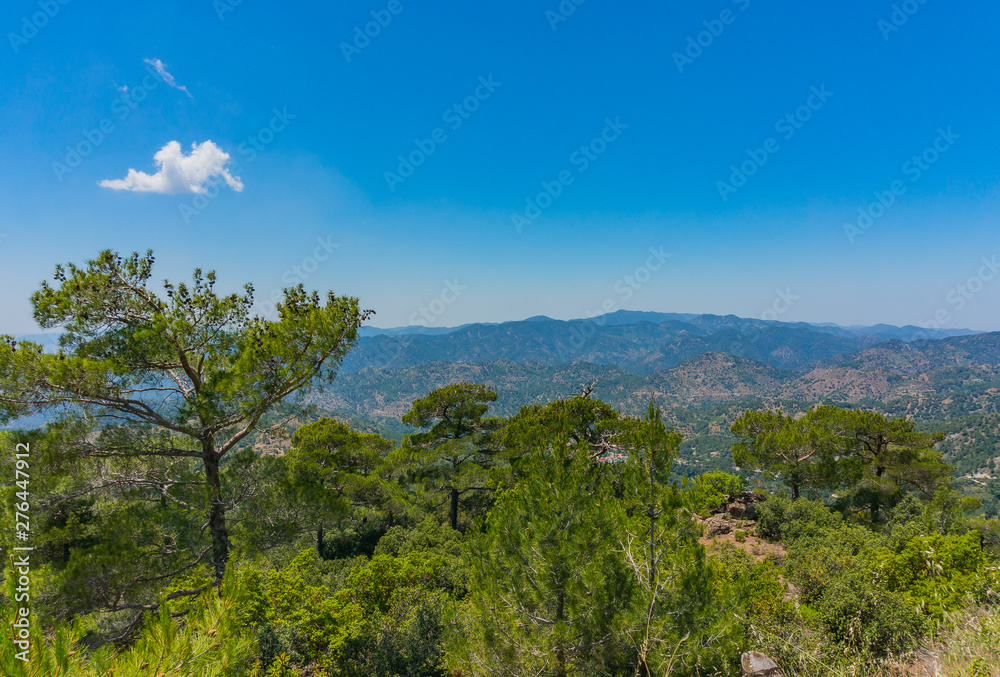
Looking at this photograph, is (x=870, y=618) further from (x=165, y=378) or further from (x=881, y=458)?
(x=881, y=458)

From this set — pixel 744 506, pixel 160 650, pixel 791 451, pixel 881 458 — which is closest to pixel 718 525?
pixel 744 506

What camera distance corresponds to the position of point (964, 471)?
415ft

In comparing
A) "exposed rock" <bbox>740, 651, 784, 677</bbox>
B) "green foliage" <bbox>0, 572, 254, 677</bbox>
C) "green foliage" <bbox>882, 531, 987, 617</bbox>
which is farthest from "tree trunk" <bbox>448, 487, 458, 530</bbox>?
"green foliage" <bbox>0, 572, 254, 677</bbox>

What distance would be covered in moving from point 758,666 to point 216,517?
8.97m

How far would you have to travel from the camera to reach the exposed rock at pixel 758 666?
5.96m

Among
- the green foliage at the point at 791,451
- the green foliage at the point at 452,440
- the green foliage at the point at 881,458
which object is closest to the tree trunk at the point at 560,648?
the green foliage at the point at 452,440

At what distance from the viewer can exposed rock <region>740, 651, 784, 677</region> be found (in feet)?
19.5

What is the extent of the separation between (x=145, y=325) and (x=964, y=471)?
667 feet

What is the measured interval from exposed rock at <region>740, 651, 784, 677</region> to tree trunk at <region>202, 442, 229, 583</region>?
27.7 ft

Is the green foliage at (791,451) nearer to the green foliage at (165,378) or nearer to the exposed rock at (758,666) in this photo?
the exposed rock at (758,666)

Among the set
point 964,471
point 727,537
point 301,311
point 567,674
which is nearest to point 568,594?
point 567,674

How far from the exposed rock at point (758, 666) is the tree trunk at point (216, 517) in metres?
8.45

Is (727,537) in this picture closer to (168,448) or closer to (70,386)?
(168,448)

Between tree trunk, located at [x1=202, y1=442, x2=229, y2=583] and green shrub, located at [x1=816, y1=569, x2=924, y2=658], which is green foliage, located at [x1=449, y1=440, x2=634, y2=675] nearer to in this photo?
tree trunk, located at [x1=202, y1=442, x2=229, y2=583]
